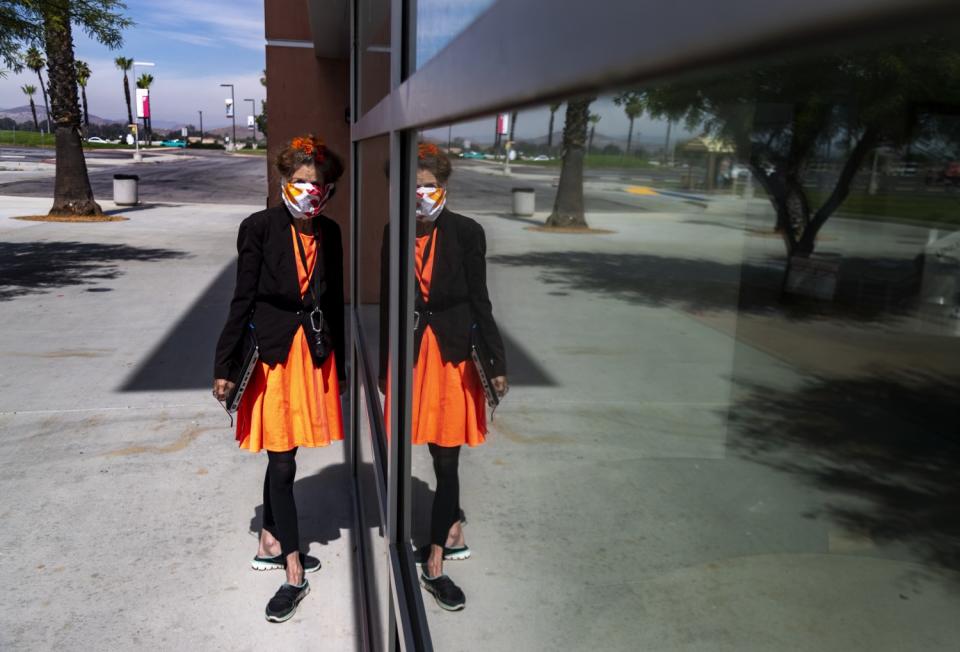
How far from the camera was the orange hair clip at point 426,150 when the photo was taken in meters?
1.72

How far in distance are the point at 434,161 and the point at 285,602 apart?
89.4 inches

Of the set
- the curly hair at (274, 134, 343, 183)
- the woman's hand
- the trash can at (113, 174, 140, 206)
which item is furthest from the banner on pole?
the woman's hand

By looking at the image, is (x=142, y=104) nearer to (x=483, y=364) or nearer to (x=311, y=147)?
(x=311, y=147)

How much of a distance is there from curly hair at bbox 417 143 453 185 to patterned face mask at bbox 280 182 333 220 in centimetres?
150

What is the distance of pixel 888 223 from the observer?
17.4 inches

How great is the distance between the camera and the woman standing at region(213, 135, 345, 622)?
3238mm

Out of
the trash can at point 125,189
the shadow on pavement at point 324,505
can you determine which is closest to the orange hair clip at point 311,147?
the shadow on pavement at point 324,505

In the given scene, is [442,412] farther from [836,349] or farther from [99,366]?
[99,366]

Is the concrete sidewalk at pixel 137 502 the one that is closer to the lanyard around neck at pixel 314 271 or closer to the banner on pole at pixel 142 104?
the lanyard around neck at pixel 314 271

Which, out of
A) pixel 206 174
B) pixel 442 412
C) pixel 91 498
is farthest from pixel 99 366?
pixel 206 174

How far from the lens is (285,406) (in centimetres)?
329

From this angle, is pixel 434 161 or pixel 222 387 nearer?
pixel 434 161

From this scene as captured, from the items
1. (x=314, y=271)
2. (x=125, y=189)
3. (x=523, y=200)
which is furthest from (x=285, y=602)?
(x=125, y=189)

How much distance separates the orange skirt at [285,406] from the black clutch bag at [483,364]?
1.81m
